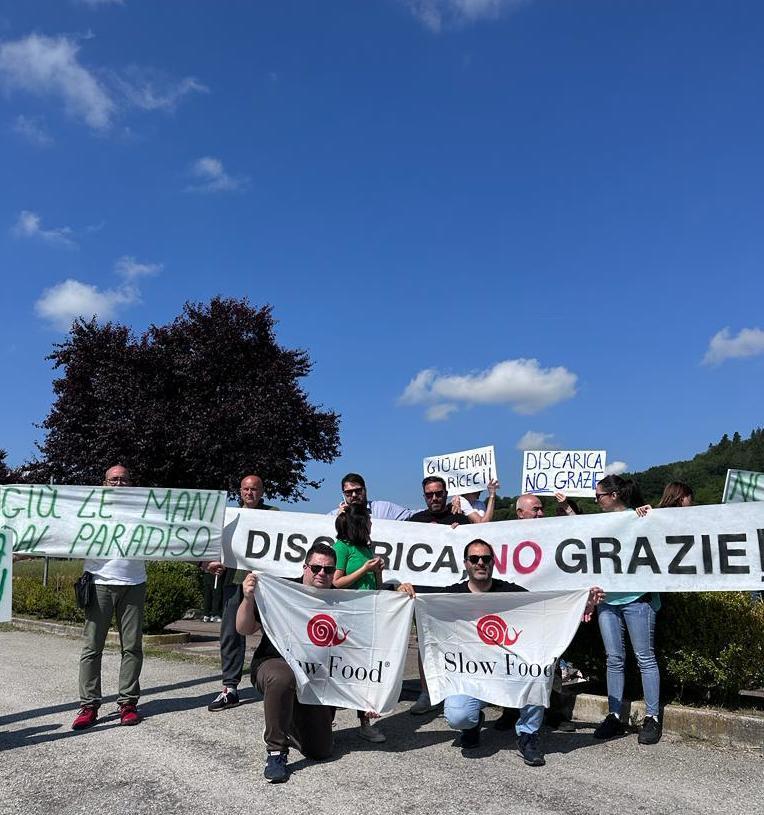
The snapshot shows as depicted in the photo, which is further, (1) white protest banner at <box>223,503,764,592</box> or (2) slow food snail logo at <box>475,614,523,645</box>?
(1) white protest banner at <box>223,503,764,592</box>

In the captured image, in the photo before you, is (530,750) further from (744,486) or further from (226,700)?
(744,486)

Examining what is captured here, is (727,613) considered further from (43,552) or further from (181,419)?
(181,419)

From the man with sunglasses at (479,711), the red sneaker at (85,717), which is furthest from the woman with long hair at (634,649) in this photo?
the red sneaker at (85,717)

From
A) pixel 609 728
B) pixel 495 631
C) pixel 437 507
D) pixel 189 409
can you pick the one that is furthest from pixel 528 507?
pixel 189 409

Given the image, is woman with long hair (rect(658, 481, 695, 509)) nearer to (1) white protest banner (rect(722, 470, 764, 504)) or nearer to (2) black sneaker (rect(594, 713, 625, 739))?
(1) white protest banner (rect(722, 470, 764, 504))

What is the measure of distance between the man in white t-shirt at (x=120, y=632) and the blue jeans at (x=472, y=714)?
265cm

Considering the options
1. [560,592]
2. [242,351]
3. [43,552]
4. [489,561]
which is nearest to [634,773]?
[560,592]

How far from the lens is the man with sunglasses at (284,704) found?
475 centimetres

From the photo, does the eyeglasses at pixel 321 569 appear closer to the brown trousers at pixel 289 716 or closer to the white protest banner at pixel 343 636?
the white protest banner at pixel 343 636

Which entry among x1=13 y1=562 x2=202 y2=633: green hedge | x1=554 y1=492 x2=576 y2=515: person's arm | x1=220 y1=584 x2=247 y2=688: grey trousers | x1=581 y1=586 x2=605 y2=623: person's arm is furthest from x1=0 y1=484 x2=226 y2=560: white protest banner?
x1=13 y1=562 x2=202 y2=633: green hedge

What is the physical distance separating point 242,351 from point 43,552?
20013 millimetres

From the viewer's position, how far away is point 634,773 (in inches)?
190

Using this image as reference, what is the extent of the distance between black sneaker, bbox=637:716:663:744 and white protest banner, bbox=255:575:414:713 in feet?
5.93

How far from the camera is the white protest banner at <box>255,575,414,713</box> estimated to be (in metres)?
5.39
